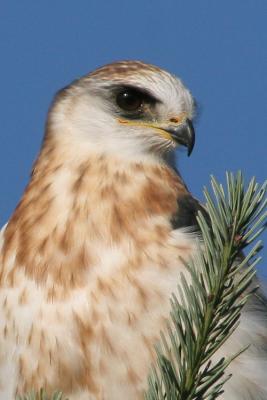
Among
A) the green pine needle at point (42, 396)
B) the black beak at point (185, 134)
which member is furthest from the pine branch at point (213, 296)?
the black beak at point (185, 134)

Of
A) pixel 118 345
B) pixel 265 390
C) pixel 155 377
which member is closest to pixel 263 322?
pixel 265 390

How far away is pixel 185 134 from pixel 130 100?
0.42 meters

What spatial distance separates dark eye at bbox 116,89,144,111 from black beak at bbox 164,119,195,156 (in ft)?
0.78

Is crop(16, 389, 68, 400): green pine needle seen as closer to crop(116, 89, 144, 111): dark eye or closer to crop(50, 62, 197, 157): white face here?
crop(50, 62, 197, 157): white face

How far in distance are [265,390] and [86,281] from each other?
3.39 feet

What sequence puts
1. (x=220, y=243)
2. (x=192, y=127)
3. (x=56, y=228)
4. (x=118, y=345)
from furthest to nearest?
1. (x=192, y=127)
2. (x=56, y=228)
3. (x=118, y=345)
4. (x=220, y=243)

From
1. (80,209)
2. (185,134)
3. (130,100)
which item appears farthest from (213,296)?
(130,100)

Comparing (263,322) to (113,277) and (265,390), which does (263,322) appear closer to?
(265,390)

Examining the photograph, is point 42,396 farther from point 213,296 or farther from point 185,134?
point 185,134

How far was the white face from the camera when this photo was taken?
16.1 ft

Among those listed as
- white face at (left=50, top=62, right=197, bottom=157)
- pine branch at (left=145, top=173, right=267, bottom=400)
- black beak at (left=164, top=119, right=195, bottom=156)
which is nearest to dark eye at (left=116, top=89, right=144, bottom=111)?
white face at (left=50, top=62, right=197, bottom=157)

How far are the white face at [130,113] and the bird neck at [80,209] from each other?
0.11m

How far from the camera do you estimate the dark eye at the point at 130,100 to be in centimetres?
498

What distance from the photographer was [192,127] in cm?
490
